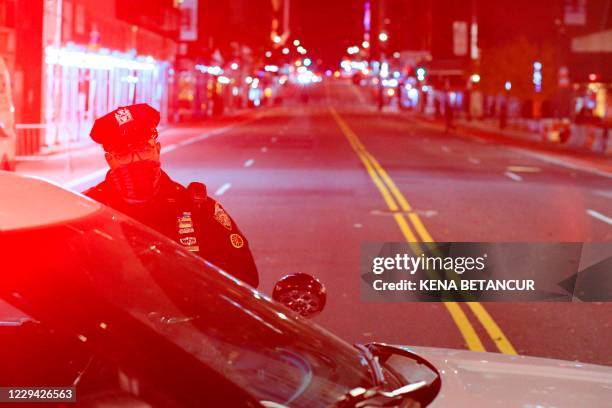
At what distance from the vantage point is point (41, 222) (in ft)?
8.50

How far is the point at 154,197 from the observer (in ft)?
15.1

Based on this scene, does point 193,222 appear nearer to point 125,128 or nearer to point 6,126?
point 125,128

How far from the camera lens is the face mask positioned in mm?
4508

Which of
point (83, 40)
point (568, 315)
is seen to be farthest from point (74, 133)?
point (568, 315)

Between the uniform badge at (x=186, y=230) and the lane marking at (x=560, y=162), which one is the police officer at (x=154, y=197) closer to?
the uniform badge at (x=186, y=230)

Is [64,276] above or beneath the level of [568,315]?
above

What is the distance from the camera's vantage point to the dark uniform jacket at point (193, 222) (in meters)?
4.60

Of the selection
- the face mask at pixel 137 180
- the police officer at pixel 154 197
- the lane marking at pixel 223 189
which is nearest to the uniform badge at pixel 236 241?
the police officer at pixel 154 197

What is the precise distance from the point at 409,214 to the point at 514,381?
1500cm

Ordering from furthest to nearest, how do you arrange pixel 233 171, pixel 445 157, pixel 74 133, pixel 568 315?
pixel 74 133 → pixel 445 157 → pixel 233 171 → pixel 568 315

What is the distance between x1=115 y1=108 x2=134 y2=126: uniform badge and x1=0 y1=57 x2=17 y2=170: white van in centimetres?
1129

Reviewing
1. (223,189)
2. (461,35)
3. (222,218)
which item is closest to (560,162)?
(223,189)

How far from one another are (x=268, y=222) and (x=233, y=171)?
10.8 m

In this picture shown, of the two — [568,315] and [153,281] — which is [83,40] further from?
[153,281]
